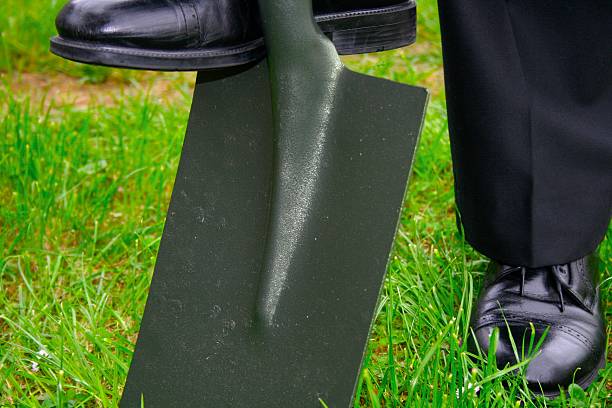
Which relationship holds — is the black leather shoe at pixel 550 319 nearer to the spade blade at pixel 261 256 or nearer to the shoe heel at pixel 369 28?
the spade blade at pixel 261 256

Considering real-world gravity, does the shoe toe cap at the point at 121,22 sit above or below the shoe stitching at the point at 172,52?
above

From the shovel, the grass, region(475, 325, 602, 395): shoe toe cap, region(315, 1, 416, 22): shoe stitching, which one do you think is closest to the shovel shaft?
the shovel

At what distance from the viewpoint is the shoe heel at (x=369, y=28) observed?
1370 mm

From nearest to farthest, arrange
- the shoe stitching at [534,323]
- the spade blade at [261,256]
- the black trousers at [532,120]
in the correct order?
the spade blade at [261,256], the black trousers at [532,120], the shoe stitching at [534,323]

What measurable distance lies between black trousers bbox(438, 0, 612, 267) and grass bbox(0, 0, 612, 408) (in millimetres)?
211

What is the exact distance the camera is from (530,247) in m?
1.45

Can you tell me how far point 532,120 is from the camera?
1.36 metres

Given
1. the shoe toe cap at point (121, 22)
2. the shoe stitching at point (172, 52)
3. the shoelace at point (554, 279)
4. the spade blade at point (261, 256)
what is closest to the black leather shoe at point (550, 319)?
the shoelace at point (554, 279)

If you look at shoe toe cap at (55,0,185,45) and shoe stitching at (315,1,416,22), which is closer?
shoe toe cap at (55,0,185,45)

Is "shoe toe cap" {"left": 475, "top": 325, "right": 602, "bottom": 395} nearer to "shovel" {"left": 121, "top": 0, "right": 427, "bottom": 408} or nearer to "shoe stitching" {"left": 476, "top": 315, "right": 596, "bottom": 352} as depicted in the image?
"shoe stitching" {"left": 476, "top": 315, "right": 596, "bottom": 352}

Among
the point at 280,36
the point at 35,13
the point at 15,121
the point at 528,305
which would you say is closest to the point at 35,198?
the point at 15,121

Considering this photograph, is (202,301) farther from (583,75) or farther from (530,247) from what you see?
(583,75)

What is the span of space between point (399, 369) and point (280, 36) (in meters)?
0.64

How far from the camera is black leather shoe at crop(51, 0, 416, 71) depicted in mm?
1235
